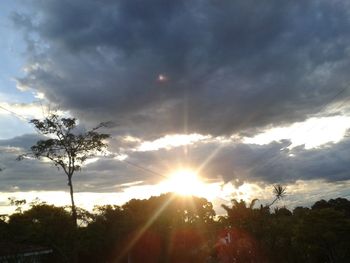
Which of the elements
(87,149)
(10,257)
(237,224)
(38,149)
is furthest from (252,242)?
(10,257)

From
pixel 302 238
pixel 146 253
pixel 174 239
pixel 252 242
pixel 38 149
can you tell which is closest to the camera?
pixel 38 149

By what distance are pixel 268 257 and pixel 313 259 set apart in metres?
4.39

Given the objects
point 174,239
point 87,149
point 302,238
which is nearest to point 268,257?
point 302,238

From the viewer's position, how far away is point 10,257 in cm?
2248

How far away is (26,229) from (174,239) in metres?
26.2

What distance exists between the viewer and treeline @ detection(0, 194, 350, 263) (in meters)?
33.0

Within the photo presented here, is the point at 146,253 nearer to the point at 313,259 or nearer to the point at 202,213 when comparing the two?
the point at 313,259

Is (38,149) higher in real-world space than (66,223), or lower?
higher

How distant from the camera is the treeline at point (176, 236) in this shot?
33000 millimetres

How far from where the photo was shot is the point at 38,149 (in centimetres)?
3897

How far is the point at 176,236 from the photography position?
55969mm

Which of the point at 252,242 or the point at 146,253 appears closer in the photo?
the point at 252,242

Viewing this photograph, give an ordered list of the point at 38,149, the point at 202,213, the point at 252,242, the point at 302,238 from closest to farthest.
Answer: the point at 38,149, the point at 302,238, the point at 252,242, the point at 202,213

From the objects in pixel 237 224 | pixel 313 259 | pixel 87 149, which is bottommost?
pixel 313 259
